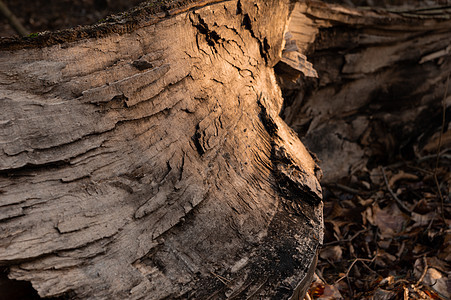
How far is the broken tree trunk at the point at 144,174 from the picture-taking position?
1.17 metres

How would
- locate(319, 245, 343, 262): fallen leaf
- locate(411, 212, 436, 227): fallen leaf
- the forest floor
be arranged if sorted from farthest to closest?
locate(411, 212, 436, 227): fallen leaf → locate(319, 245, 343, 262): fallen leaf → the forest floor

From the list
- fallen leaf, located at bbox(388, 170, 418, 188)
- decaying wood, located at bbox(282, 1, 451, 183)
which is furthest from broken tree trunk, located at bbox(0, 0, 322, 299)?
fallen leaf, located at bbox(388, 170, 418, 188)

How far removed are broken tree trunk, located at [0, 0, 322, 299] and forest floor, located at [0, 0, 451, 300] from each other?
71 centimetres

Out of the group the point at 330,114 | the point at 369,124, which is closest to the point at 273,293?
the point at 330,114

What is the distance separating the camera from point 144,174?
4.55ft

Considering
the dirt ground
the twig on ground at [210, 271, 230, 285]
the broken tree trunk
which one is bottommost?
the twig on ground at [210, 271, 230, 285]

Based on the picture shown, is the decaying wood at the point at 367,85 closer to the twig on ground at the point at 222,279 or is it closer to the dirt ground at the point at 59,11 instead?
the twig on ground at the point at 222,279

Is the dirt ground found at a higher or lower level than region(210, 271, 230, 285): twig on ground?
higher

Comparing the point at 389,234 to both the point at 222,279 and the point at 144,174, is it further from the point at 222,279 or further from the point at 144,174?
the point at 144,174

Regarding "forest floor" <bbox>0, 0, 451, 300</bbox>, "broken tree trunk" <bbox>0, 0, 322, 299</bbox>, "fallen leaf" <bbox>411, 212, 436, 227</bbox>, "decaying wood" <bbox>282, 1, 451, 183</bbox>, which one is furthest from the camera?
"decaying wood" <bbox>282, 1, 451, 183</bbox>

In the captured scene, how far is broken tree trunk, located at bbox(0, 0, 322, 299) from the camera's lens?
117cm

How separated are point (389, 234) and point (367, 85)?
3.74ft

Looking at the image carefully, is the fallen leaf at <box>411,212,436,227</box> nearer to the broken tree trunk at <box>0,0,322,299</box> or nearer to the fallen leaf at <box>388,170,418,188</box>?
the fallen leaf at <box>388,170,418,188</box>

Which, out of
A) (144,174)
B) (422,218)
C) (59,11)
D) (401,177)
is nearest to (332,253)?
(422,218)
